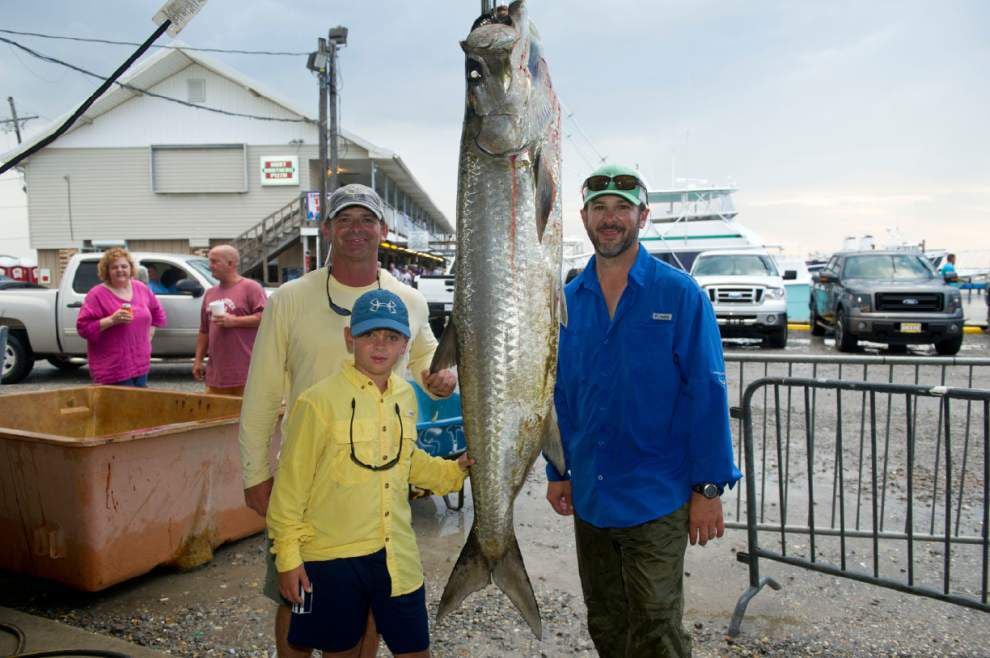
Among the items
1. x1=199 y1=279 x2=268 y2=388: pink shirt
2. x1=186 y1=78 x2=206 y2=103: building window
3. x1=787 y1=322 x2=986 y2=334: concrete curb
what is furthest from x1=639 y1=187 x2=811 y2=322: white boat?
x1=199 y1=279 x2=268 y2=388: pink shirt

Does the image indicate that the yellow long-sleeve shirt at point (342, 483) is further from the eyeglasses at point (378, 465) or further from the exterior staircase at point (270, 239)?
the exterior staircase at point (270, 239)

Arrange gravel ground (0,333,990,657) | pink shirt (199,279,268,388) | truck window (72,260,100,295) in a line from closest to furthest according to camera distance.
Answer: gravel ground (0,333,990,657) < pink shirt (199,279,268,388) < truck window (72,260,100,295)

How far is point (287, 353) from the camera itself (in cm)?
→ 300

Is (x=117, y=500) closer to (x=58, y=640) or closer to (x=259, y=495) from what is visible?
(x=58, y=640)

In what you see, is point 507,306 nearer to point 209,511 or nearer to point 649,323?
point 649,323

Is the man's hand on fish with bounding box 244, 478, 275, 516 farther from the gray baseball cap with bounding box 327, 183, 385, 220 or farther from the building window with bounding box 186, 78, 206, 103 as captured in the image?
the building window with bounding box 186, 78, 206, 103

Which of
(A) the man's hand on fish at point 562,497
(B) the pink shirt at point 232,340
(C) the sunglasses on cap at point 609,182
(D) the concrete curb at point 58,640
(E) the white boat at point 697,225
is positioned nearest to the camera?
(C) the sunglasses on cap at point 609,182

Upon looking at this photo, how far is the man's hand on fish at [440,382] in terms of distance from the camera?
106 inches

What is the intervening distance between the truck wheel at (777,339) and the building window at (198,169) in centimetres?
2030

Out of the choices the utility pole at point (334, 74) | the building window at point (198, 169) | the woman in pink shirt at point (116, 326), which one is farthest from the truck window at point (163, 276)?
the building window at point (198, 169)

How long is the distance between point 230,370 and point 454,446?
7.50 feet

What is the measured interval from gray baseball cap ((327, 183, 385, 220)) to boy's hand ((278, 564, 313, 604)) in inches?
54.5

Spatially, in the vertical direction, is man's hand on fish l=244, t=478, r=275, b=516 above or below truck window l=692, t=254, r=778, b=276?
below

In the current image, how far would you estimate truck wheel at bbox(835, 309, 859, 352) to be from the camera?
1502cm
